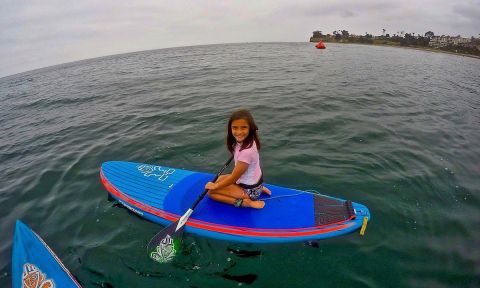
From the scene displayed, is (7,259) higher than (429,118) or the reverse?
the reverse

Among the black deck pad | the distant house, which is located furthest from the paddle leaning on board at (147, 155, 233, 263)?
the distant house

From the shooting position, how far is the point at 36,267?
152 inches

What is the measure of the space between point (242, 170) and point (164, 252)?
5.95ft

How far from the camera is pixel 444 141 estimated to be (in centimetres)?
835

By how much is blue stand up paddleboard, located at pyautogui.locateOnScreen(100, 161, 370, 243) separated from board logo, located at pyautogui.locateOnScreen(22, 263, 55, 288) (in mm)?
1768

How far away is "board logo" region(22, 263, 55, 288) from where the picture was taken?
3645 mm

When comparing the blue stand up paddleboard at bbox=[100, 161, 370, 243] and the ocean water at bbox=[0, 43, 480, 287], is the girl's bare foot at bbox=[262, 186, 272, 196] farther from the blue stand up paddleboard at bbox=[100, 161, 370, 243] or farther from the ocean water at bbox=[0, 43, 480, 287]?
the ocean water at bbox=[0, 43, 480, 287]

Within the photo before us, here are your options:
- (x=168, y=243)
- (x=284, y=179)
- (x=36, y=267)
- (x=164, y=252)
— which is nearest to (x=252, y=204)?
(x=168, y=243)

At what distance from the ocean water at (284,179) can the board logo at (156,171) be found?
98cm

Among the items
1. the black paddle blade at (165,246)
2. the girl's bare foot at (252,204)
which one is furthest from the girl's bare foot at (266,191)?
the black paddle blade at (165,246)

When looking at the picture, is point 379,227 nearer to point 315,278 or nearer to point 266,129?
point 315,278

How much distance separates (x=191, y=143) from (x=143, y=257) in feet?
14.9

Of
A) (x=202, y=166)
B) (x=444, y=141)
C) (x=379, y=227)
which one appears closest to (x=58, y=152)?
(x=202, y=166)

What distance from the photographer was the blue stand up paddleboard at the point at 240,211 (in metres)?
4.36
